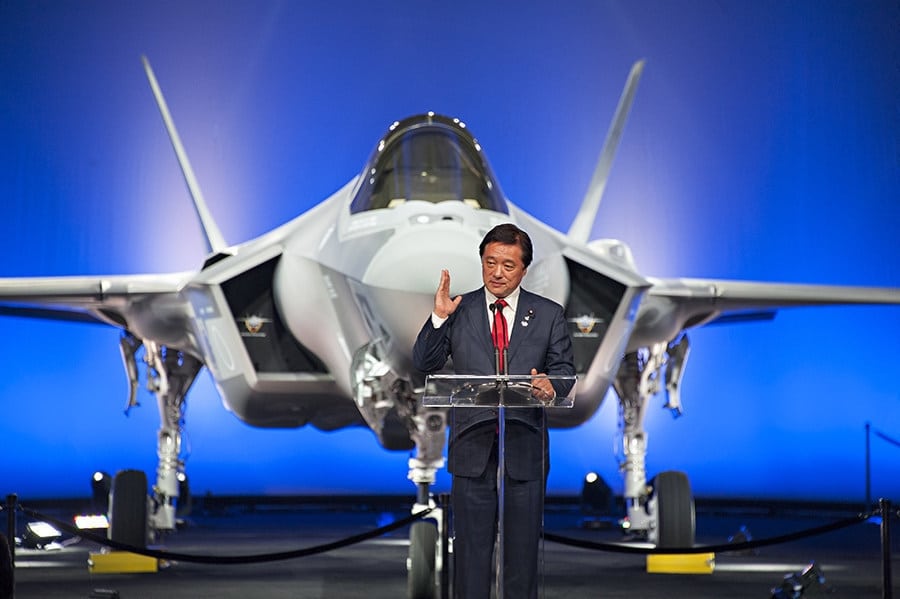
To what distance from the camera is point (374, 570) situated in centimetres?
799

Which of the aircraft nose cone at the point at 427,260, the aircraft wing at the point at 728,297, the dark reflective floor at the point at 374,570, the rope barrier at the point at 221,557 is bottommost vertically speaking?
the dark reflective floor at the point at 374,570

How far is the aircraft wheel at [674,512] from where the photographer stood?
810 cm

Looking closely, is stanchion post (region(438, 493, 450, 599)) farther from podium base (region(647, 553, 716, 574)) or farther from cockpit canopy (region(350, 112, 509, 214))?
podium base (region(647, 553, 716, 574))

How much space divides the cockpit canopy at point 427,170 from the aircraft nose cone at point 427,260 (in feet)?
2.12

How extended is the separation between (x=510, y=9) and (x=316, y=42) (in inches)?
113

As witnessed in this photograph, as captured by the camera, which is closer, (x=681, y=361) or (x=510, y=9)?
(x=681, y=361)

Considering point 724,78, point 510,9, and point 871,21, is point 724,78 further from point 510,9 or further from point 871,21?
point 510,9

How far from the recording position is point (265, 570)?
26.1 feet

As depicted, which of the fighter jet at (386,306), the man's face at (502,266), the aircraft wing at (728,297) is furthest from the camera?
the aircraft wing at (728,297)

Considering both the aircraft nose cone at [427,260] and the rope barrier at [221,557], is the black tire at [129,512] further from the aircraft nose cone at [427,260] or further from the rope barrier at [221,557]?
the aircraft nose cone at [427,260]

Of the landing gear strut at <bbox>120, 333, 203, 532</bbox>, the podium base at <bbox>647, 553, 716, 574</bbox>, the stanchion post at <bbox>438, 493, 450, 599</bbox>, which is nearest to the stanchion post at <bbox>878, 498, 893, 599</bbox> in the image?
the stanchion post at <bbox>438, 493, 450, 599</bbox>

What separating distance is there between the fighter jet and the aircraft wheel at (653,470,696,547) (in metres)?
0.01

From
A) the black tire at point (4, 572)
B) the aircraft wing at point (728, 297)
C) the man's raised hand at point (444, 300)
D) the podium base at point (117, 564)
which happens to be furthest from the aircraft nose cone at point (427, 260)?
the podium base at point (117, 564)

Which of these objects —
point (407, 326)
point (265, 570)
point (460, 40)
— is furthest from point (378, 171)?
point (460, 40)
